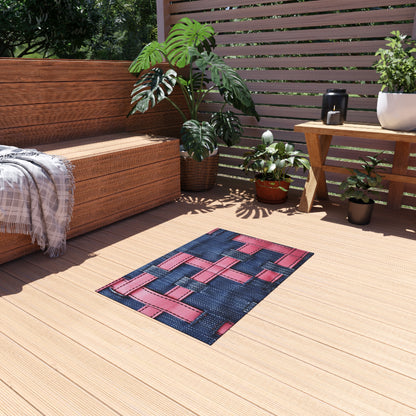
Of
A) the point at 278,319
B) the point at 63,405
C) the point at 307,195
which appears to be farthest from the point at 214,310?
the point at 307,195

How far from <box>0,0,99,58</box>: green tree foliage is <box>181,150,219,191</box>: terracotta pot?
4.54 meters

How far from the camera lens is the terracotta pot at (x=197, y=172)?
3.08 m

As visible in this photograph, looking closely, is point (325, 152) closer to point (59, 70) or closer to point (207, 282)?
point (207, 282)

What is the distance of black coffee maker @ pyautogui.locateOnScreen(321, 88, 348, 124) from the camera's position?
2537 millimetres

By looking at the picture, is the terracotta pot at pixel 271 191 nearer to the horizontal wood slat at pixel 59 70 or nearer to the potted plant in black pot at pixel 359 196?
the potted plant in black pot at pixel 359 196

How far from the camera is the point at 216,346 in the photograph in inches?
54.5

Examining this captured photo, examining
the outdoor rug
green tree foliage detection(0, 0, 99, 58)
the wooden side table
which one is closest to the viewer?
the outdoor rug

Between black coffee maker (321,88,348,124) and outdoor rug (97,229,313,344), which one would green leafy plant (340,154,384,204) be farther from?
outdoor rug (97,229,313,344)

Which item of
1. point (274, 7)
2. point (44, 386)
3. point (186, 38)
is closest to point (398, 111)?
point (274, 7)

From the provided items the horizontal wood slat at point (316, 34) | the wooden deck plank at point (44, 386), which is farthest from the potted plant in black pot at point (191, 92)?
the wooden deck plank at point (44, 386)

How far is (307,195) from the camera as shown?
2.78 metres

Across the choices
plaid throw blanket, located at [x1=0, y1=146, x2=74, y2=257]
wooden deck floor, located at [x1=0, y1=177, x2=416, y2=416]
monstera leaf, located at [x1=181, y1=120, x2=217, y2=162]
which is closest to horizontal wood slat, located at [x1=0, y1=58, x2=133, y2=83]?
plaid throw blanket, located at [x1=0, y1=146, x2=74, y2=257]

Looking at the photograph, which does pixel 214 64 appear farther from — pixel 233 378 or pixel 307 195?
pixel 233 378

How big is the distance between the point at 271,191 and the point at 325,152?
0.47 metres
